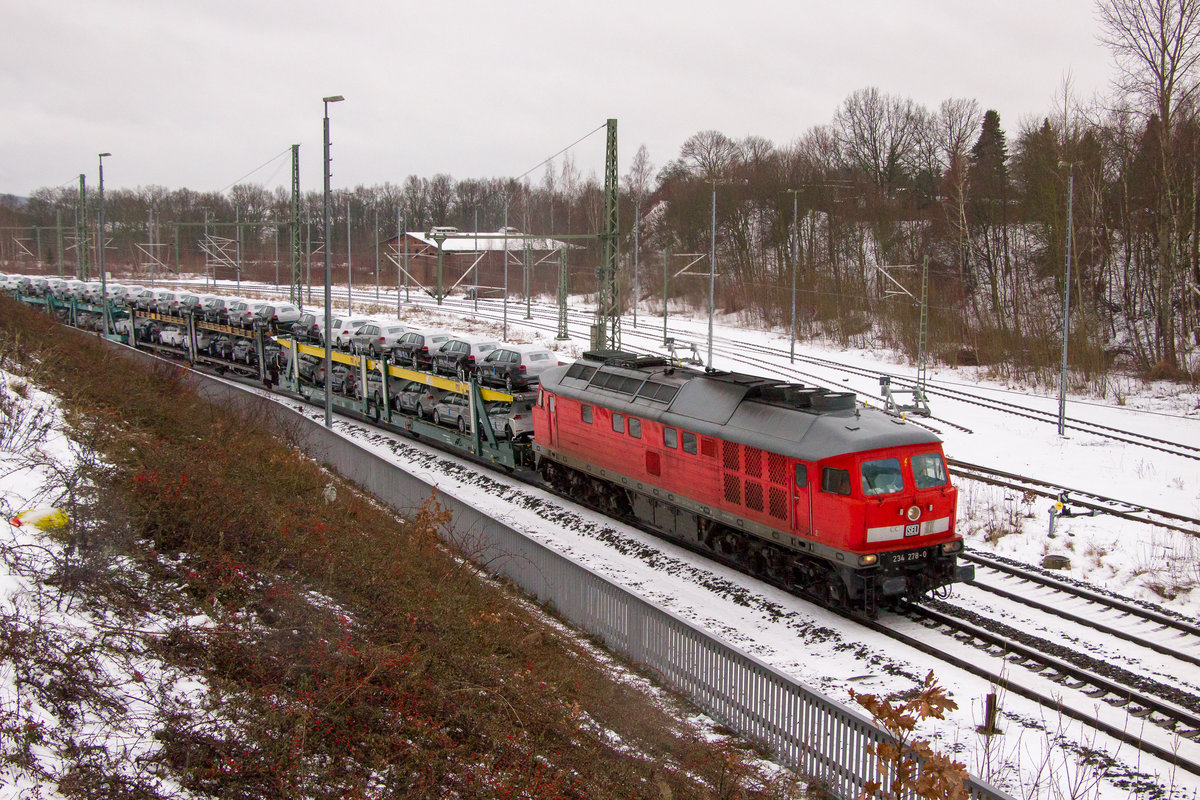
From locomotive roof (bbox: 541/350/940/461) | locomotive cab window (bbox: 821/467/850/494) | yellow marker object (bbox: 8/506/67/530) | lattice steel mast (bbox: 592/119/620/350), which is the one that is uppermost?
lattice steel mast (bbox: 592/119/620/350)

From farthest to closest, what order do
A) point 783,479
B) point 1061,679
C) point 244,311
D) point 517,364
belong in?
point 244,311, point 517,364, point 783,479, point 1061,679

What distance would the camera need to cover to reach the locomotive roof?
13617 mm

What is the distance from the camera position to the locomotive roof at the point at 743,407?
44.7ft

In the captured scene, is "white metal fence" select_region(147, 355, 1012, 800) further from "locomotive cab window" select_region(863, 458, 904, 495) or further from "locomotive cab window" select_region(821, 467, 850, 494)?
"locomotive cab window" select_region(863, 458, 904, 495)

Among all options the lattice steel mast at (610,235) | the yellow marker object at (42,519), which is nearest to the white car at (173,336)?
the lattice steel mast at (610,235)

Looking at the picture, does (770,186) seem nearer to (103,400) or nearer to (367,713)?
(103,400)

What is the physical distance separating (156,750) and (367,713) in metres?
1.73

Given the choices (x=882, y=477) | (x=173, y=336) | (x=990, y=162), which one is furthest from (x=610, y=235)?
(x=990, y=162)

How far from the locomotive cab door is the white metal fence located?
3608 mm

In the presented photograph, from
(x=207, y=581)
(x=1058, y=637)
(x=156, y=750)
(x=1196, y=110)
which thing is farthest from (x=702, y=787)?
(x=1196, y=110)

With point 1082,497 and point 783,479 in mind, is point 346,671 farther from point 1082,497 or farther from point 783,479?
point 1082,497

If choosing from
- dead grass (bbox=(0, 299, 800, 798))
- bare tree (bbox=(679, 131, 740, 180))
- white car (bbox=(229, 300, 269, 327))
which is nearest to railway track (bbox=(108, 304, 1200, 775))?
dead grass (bbox=(0, 299, 800, 798))

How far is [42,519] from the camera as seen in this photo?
9.13 m

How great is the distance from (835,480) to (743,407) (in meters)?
2.77
